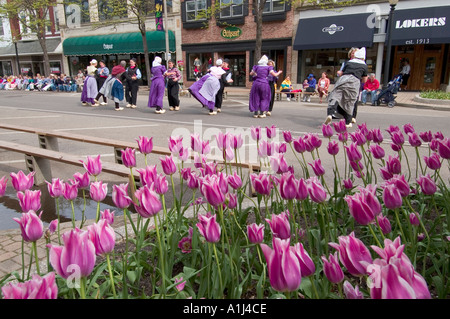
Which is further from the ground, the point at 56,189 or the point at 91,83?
the point at 56,189

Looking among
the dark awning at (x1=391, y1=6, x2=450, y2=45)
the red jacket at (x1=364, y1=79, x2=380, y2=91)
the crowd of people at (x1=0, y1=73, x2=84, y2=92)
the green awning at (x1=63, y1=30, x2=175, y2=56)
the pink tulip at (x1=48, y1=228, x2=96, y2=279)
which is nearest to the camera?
the pink tulip at (x1=48, y1=228, x2=96, y2=279)

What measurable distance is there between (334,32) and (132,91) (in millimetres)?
13364

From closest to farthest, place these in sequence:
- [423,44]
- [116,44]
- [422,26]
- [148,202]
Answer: [148,202], [422,26], [423,44], [116,44]

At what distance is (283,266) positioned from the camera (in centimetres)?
91

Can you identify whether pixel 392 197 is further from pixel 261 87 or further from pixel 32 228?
pixel 261 87

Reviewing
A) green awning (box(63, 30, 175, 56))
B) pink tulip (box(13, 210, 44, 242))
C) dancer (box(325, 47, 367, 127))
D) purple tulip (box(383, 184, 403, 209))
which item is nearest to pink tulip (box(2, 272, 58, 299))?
pink tulip (box(13, 210, 44, 242))

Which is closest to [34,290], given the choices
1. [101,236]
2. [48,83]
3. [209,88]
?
[101,236]

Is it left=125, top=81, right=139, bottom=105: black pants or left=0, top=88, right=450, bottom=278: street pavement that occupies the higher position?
left=125, top=81, right=139, bottom=105: black pants

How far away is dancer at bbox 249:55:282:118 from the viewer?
11.9 meters

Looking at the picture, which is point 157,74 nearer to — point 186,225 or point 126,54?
point 186,225

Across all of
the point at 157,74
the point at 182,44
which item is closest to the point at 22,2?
the point at 182,44

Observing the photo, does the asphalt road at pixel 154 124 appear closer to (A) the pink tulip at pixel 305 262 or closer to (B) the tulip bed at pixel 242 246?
(B) the tulip bed at pixel 242 246

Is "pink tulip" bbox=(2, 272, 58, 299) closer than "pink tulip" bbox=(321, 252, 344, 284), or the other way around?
"pink tulip" bbox=(2, 272, 58, 299)

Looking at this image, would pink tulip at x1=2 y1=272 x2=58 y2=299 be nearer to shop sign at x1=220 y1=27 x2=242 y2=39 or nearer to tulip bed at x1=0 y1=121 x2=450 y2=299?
tulip bed at x1=0 y1=121 x2=450 y2=299
